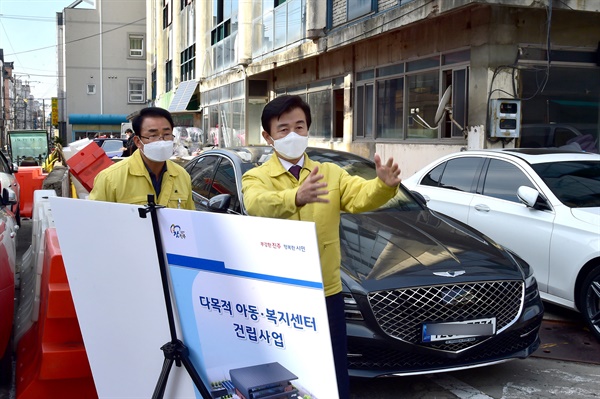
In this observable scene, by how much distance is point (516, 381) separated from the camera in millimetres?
4758

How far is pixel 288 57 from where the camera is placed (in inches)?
720

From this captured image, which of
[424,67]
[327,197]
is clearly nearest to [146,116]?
[327,197]

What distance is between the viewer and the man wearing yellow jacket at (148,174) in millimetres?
3467

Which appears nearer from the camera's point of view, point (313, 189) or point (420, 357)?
point (313, 189)

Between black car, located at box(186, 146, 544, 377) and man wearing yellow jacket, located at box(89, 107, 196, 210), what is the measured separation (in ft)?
1.45

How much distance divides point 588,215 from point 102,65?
51.4 m

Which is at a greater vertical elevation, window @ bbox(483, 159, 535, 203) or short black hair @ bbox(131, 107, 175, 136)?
short black hair @ bbox(131, 107, 175, 136)

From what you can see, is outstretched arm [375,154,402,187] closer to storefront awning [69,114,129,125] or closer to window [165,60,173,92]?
window [165,60,173,92]

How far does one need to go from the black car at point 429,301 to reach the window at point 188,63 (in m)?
28.4

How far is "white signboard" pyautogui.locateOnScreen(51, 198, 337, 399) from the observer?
2.02 metres

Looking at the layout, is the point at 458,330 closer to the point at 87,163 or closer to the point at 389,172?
the point at 389,172

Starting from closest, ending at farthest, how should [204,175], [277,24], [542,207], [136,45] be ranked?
[542,207]
[204,175]
[277,24]
[136,45]

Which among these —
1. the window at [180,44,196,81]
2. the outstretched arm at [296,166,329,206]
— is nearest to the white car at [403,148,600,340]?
the outstretched arm at [296,166,329,206]

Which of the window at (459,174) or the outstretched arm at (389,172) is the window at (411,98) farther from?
the outstretched arm at (389,172)
